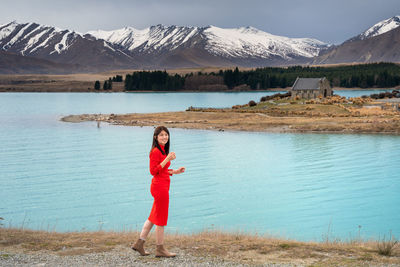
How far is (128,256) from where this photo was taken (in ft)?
34.2

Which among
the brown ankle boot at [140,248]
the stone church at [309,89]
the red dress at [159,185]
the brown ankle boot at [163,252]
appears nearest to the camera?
the red dress at [159,185]

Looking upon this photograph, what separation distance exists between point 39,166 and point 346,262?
27.7 metres

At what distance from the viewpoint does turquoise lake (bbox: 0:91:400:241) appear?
63.3 ft

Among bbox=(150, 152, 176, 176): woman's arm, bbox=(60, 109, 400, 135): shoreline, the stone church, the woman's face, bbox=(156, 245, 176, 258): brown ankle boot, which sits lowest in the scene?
bbox=(156, 245, 176, 258): brown ankle boot

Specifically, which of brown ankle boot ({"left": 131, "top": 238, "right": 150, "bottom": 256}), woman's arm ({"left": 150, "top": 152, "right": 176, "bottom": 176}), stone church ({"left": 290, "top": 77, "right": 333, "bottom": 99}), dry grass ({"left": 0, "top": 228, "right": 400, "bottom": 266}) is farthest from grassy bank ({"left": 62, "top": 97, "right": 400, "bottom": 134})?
woman's arm ({"left": 150, "top": 152, "right": 176, "bottom": 176})

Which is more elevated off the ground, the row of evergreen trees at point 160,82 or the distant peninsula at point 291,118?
the row of evergreen trees at point 160,82

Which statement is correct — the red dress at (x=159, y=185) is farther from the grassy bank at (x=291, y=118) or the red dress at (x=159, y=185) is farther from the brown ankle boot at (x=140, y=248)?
the grassy bank at (x=291, y=118)

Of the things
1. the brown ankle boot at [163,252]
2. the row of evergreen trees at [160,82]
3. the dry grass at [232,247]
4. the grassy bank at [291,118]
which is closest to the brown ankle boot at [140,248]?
the brown ankle boot at [163,252]

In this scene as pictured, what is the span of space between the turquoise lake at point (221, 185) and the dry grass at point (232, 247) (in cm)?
439

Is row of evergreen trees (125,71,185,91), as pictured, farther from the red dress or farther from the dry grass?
the red dress

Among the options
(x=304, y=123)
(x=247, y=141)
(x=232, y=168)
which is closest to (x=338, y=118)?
(x=304, y=123)

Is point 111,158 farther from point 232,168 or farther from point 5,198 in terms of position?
point 5,198

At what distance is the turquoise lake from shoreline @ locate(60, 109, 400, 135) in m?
3.68

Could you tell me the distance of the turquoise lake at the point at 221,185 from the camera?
1928 centimetres
